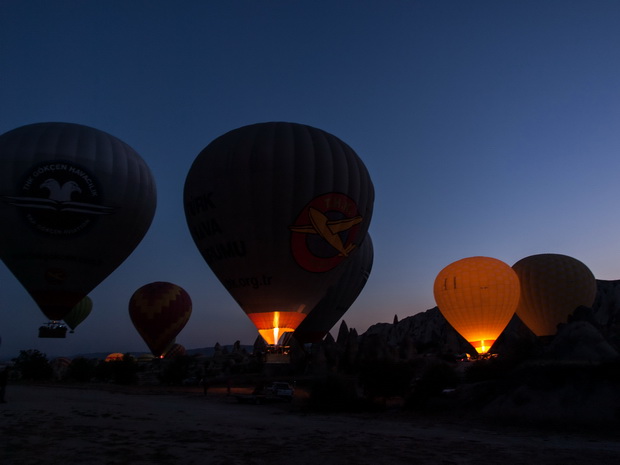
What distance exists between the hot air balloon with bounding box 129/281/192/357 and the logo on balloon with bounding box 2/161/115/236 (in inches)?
918

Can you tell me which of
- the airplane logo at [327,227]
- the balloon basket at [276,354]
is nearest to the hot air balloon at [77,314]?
the balloon basket at [276,354]

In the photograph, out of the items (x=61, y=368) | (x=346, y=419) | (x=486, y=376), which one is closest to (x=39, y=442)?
(x=346, y=419)

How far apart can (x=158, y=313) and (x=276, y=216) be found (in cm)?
2953

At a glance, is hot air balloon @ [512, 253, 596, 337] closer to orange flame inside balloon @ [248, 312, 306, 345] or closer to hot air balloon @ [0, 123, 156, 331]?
orange flame inside balloon @ [248, 312, 306, 345]

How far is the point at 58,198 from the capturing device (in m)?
23.0

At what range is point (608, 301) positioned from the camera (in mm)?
103000

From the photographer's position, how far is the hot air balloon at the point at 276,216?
20172 mm

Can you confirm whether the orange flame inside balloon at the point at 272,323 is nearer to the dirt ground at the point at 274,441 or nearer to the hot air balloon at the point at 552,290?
the dirt ground at the point at 274,441

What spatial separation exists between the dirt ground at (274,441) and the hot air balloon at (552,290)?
28.8 m

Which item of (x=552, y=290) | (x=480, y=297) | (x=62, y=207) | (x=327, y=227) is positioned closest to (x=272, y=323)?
(x=327, y=227)

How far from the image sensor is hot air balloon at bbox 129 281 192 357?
45.6 m

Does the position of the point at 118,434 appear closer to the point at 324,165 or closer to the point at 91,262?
the point at 324,165

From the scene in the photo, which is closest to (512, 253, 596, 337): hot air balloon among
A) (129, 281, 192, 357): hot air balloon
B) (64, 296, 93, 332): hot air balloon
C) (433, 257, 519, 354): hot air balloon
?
(433, 257, 519, 354): hot air balloon

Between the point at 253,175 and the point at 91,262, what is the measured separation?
1051 cm
